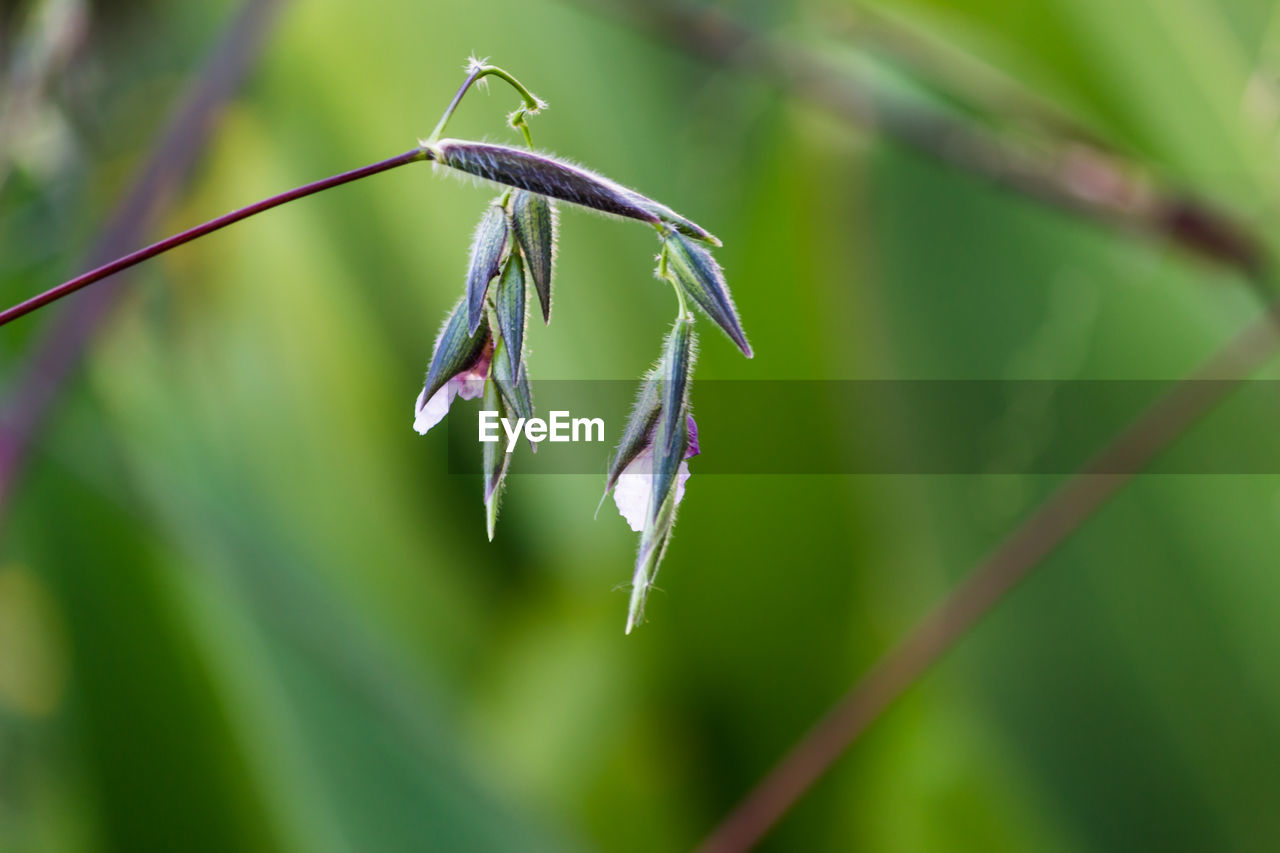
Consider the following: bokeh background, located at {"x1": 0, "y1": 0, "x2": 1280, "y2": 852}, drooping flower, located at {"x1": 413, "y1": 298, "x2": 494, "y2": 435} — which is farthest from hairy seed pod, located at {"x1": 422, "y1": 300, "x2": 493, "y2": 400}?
bokeh background, located at {"x1": 0, "y1": 0, "x2": 1280, "y2": 852}

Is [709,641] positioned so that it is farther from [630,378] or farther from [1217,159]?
[1217,159]

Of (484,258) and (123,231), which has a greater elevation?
(484,258)

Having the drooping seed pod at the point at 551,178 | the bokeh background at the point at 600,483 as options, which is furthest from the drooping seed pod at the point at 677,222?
the bokeh background at the point at 600,483

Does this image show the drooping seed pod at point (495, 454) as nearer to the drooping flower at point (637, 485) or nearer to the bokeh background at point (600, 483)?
the drooping flower at point (637, 485)
